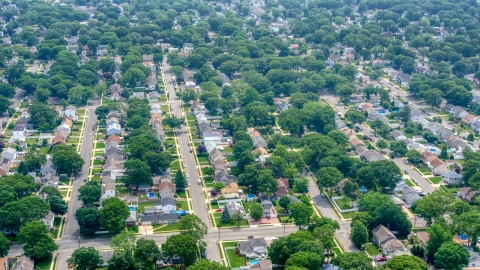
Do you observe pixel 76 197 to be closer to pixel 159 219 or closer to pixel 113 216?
pixel 113 216

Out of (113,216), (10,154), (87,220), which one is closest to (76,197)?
(87,220)

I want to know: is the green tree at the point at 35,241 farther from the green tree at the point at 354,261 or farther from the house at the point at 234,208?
the green tree at the point at 354,261

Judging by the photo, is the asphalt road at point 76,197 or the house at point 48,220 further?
the house at point 48,220

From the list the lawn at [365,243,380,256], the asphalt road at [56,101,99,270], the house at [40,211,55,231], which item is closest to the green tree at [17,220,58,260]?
the asphalt road at [56,101,99,270]

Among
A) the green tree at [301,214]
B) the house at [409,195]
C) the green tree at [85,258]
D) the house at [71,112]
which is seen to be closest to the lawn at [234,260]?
the green tree at [301,214]

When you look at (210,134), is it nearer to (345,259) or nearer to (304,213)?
(304,213)

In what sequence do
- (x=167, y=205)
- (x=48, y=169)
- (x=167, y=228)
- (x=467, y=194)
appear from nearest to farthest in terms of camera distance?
1. (x=167, y=228)
2. (x=167, y=205)
3. (x=467, y=194)
4. (x=48, y=169)
